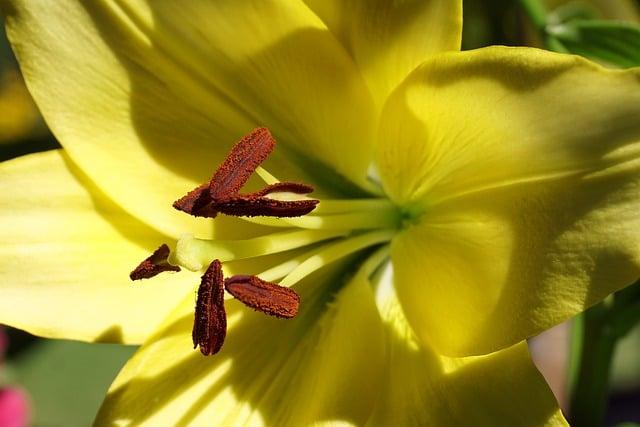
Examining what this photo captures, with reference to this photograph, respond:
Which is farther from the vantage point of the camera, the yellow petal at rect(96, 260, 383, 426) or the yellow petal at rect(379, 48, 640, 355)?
the yellow petal at rect(96, 260, 383, 426)

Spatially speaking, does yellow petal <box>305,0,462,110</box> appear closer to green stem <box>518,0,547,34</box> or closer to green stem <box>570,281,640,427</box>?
green stem <box>518,0,547,34</box>

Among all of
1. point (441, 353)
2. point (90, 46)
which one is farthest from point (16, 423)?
point (441, 353)

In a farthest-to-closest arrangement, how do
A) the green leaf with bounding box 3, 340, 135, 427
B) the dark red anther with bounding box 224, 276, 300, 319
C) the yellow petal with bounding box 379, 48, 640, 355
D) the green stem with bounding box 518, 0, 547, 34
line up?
1. the green leaf with bounding box 3, 340, 135, 427
2. the green stem with bounding box 518, 0, 547, 34
3. the dark red anther with bounding box 224, 276, 300, 319
4. the yellow petal with bounding box 379, 48, 640, 355

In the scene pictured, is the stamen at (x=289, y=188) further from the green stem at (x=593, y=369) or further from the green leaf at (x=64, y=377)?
the green leaf at (x=64, y=377)

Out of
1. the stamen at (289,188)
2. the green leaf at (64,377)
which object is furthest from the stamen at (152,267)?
the green leaf at (64,377)

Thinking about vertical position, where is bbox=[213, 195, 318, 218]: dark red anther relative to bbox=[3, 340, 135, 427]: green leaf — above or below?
above

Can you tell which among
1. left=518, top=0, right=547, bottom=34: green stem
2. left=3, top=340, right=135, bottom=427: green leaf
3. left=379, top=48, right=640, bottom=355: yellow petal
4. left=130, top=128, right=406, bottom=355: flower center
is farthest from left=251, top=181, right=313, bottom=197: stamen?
left=3, top=340, right=135, bottom=427: green leaf
